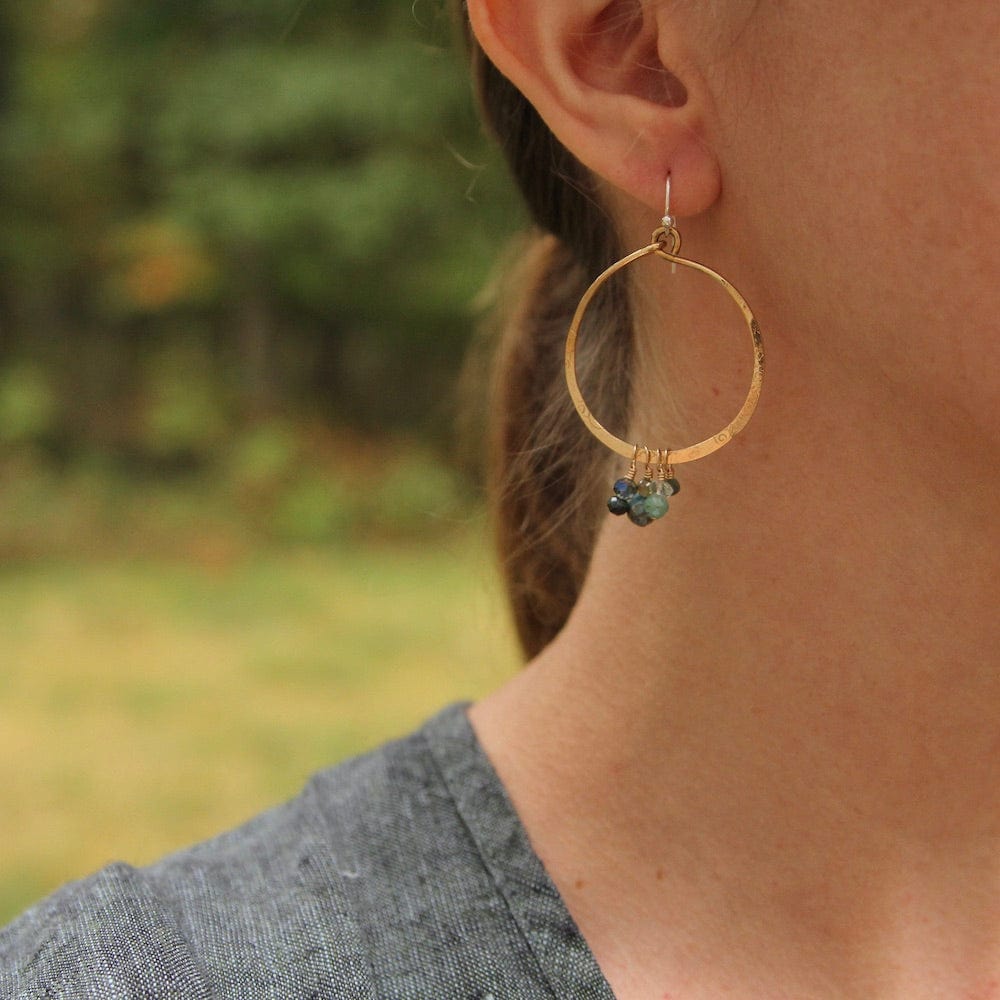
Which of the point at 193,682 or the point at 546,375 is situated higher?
the point at 546,375

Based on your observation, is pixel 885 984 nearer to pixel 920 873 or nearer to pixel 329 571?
pixel 920 873

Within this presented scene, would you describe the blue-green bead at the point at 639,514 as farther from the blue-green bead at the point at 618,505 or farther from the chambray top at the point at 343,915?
the chambray top at the point at 343,915

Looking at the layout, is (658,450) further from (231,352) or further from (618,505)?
(231,352)

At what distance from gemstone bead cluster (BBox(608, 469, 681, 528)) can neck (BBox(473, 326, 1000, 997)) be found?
6 centimetres

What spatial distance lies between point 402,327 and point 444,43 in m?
6.42

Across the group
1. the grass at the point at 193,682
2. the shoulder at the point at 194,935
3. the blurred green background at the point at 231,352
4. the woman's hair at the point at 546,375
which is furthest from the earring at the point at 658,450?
the blurred green background at the point at 231,352

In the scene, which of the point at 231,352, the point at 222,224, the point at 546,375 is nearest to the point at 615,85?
the point at 546,375

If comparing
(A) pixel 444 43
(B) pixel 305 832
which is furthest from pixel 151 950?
(A) pixel 444 43

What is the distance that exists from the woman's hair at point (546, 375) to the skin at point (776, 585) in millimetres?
62

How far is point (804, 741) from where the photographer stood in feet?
3.35

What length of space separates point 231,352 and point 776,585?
23.2ft

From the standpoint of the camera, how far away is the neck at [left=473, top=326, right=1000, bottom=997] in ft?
3.23

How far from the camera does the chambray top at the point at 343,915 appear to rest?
92cm

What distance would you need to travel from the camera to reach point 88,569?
634 cm
